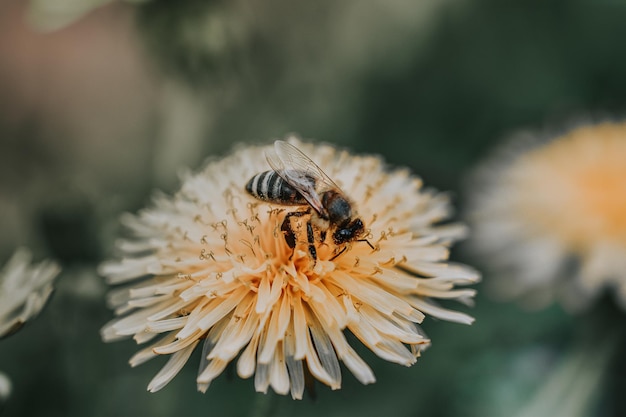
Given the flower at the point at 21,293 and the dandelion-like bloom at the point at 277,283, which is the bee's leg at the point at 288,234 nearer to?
the dandelion-like bloom at the point at 277,283

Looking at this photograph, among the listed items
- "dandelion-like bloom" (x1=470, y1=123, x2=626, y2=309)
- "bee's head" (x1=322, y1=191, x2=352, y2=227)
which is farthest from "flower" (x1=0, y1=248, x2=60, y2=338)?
"dandelion-like bloom" (x1=470, y1=123, x2=626, y2=309)

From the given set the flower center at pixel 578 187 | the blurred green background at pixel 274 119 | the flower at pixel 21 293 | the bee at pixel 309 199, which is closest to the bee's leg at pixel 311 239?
the bee at pixel 309 199

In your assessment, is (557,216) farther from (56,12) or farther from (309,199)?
(56,12)

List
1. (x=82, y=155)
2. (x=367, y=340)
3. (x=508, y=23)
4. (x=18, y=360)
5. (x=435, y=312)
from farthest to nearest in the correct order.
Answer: (x=508, y=23) → (x=82, y=155) → (x=18, y=360) → (x=435, y=312) → (x=367, y=340)

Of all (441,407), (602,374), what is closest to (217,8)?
(441,407)

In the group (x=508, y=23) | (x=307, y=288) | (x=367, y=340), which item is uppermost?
(x=508, y=23)

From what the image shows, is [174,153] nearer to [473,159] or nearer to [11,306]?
[11,306]

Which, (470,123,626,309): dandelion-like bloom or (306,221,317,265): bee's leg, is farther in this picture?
(470,123,626,309): dandelion-like bloom

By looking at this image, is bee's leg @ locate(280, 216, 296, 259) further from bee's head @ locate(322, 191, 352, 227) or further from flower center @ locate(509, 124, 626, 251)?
flower center @ locate(509, 124, 626, 251)
